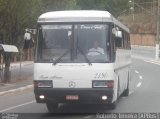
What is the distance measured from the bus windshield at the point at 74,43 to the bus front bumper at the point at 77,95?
783 millimetres

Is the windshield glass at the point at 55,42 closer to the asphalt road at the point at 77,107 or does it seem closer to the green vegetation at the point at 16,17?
the asphalt road at the point at 77,107

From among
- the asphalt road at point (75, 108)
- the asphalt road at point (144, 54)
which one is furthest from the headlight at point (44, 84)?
the asphalt road at point (144, 54)

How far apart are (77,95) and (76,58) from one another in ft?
3.26

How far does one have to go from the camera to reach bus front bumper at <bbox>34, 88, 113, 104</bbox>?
14.5 metres

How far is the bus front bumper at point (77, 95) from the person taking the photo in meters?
14.5

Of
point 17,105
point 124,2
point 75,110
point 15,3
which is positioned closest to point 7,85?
point 15,3

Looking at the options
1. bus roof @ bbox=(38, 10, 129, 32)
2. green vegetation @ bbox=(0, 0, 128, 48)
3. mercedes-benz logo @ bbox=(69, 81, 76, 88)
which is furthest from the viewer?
green vegetation @ bbox=(0, 0, 128, 48)

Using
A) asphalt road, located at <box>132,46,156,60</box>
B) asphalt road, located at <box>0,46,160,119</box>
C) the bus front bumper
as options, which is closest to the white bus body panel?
the bus front bumper

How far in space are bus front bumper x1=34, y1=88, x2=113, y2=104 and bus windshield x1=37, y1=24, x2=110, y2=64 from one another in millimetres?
783

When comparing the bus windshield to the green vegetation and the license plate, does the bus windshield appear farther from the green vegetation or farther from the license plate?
the green vegetation

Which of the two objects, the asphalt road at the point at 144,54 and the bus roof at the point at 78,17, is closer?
the bus roof at the point at 78,17

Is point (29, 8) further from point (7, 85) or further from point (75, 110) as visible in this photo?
point (75, 110)

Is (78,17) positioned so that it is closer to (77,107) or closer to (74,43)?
(74,43)

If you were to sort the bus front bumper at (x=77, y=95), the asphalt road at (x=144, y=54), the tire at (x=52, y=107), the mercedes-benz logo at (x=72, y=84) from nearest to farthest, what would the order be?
the bus front bumper at (x=77, y=95) < the mercedes-benz logo at (x=72, y=84) < the tire at (x=52, y=107) < the asphalt road at (x=144, y=54)
